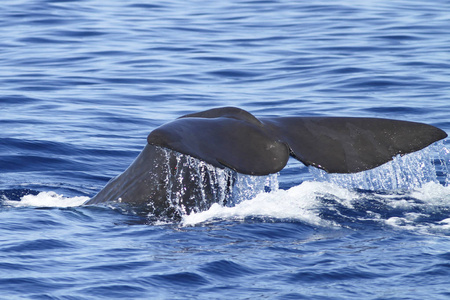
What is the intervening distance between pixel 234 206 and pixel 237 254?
102 centimetres

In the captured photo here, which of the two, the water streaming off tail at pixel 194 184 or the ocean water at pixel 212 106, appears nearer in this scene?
the ocean water at pixel 212 106

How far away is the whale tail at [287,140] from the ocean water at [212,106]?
61 centimetres

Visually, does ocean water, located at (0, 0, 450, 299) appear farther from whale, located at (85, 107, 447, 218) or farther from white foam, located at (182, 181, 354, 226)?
whale, located at (85, 107, 447, 218)

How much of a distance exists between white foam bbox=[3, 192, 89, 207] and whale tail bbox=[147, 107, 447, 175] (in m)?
1.98

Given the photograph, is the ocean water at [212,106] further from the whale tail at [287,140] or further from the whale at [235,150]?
the whale tail at [287,140]

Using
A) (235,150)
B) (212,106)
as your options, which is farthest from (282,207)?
(212,106)

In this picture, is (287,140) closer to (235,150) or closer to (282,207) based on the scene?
(235,150)

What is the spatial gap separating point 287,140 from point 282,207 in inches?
37.5

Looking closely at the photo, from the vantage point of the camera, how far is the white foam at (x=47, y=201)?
7.82 meters

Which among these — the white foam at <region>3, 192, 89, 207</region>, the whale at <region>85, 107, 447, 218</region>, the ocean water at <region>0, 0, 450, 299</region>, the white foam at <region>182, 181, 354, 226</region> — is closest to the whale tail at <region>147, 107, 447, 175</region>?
the whale at <region>85, 107, 447, 218</region>

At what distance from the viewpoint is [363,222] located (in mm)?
6570

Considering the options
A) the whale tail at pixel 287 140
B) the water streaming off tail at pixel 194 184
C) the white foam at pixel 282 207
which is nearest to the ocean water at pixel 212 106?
the white foam at pixel 282 207

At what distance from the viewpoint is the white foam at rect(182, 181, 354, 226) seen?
644 centimetres

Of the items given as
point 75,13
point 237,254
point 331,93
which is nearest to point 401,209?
point 237,254
